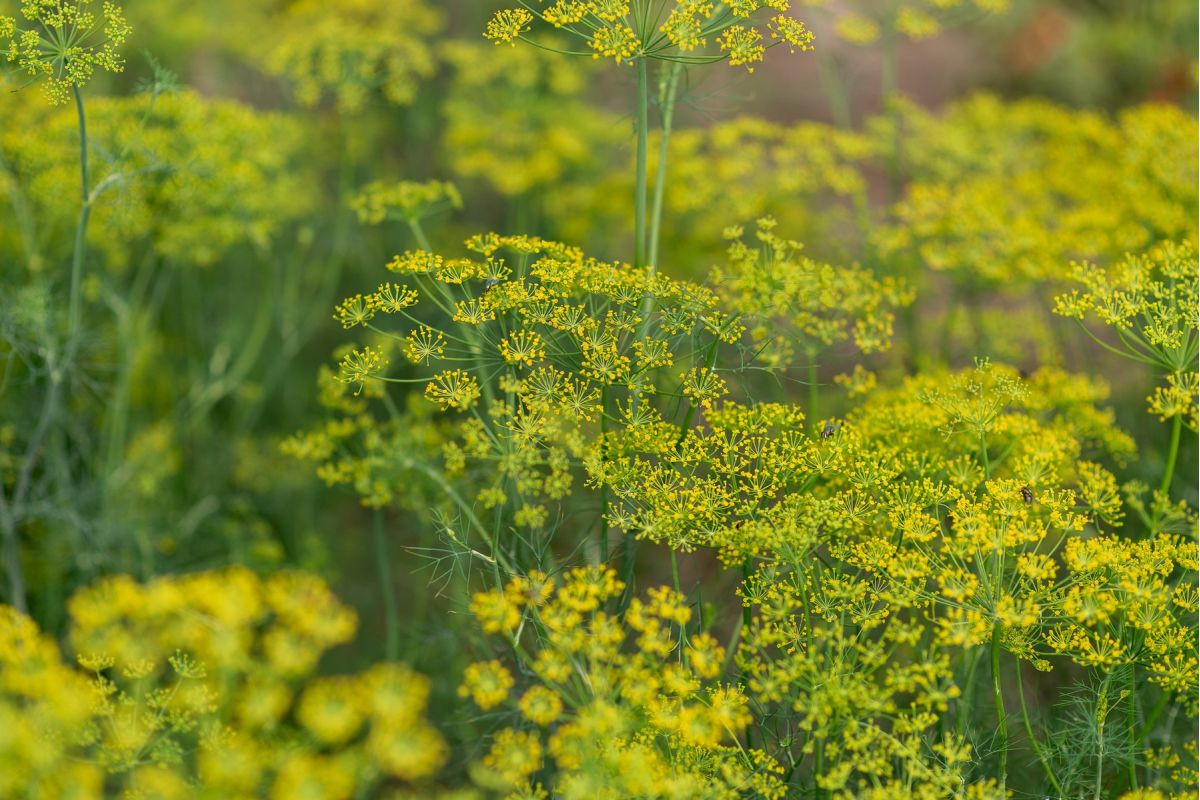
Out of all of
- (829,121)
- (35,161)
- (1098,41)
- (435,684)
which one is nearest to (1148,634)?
(435,684)

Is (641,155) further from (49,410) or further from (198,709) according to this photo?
(49,410)

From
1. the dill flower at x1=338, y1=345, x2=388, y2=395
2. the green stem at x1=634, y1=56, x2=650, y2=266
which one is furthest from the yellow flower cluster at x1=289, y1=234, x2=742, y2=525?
the green stem at x1=634, y1=56, x2=650, y2=266

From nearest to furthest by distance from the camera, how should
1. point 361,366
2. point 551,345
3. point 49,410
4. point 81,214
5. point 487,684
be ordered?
point 487,684 < point 361,366 < point 551,345 < point 81,214 < point 49,410

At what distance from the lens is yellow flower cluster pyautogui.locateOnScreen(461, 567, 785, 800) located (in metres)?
1.92

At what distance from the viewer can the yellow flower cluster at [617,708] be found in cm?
192

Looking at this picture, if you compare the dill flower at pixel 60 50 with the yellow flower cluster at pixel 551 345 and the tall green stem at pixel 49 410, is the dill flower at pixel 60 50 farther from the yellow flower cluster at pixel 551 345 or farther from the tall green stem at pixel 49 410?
→ the yellow flower cluster at pixel 551 345

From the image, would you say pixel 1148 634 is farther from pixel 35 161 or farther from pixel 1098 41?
pixel 1098 41

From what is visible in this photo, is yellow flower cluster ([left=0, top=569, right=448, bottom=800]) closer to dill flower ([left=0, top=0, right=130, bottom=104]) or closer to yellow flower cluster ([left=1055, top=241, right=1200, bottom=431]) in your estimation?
dill flower ([left=0, top=0, right=130, bottom=104])

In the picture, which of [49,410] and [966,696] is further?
[49,410]

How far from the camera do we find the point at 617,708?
6.51 ft

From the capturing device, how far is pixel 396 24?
460 centimetres

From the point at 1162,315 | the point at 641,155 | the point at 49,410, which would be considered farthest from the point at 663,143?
the point at 49,410

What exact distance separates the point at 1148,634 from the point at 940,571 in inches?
21.5

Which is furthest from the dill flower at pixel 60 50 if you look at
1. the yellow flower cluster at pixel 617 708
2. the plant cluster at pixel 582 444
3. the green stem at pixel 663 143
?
the yellow flower cluster at pixel 617 708
